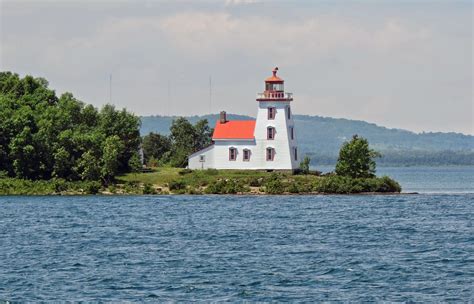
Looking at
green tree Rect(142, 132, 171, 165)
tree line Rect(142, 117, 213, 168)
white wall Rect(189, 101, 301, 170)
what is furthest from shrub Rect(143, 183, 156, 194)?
green tree Rect(142, 132, 171, 165)

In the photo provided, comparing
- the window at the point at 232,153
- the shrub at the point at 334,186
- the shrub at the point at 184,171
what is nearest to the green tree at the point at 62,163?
the shrub at the point at 184,171

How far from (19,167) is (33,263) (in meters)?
53.8

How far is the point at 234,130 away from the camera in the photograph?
10981 centimetres

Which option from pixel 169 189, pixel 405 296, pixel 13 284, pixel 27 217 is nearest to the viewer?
pixel 405 296

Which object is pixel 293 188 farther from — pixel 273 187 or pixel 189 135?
pixel 189 135

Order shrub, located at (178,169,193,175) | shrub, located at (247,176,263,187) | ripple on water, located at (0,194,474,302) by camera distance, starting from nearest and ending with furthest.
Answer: ripple on water, located at (0,194,474,302), shrub, located at (247,176,263,187), shrub, located at (178,169,193,175)

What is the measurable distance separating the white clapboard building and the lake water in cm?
2049

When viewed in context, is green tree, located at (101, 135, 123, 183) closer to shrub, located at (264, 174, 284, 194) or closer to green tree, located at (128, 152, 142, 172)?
green tree, located at (128, 152, 142, 172)

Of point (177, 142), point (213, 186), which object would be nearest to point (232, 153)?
point (213, 186)

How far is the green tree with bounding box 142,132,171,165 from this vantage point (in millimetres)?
133375

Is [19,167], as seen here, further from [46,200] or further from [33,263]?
[33,263]

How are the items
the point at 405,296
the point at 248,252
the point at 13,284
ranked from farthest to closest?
the point at 248,252 → the point at 13,284 → the point at 405,296

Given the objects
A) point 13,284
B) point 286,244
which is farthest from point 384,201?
point 13,284

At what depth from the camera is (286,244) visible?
56312mm
